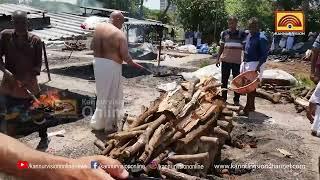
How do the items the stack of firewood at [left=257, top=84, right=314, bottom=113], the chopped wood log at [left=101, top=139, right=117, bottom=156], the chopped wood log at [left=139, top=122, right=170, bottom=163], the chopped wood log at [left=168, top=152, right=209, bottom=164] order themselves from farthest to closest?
the stack of firewood at [left=257, top=84, right=314, bottom=113], the chopped wood log at [left=101, top=139, right=117, bottom=156], the chopped wood log at [left=168, top=152, right=209, bottom=164], the chopped wood log at [left=139, top=122, right=170, bottom=163]

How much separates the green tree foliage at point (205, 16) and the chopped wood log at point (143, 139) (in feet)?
76.6

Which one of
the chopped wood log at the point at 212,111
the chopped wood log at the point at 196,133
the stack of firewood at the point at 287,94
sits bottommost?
the stack of firewood at the point at 287,94

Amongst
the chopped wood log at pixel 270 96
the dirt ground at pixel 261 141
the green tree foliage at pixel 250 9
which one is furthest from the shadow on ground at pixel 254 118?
the green tree foliage at pixel 250 9

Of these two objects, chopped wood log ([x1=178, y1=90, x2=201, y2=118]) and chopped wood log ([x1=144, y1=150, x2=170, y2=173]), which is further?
chopped wood log ([x1=178, y1=90, x2=201, y2=118])

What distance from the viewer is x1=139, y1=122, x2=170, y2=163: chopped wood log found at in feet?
14.5

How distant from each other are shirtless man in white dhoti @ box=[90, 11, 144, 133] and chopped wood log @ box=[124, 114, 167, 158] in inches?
71.2

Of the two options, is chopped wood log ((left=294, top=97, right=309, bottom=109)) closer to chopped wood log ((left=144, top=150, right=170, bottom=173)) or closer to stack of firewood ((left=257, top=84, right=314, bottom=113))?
stack of firewood ((left=257, top=84, right=314, bottom=113))

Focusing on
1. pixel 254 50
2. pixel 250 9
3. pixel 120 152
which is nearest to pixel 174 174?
pixel 120 152

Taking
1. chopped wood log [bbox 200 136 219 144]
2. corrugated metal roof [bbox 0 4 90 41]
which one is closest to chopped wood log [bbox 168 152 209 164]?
chopped wood log [bbox 200 136 219 144]

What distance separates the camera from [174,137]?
4844 millimetres

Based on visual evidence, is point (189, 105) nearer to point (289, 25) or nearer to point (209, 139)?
point (209, 139)

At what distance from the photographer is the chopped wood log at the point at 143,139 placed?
446 cm

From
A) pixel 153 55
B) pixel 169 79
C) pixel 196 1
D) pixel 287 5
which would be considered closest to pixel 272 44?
pixel 287 5

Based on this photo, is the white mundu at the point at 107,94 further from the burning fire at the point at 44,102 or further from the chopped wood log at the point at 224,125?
the chopped wood log at the point at 224,125
